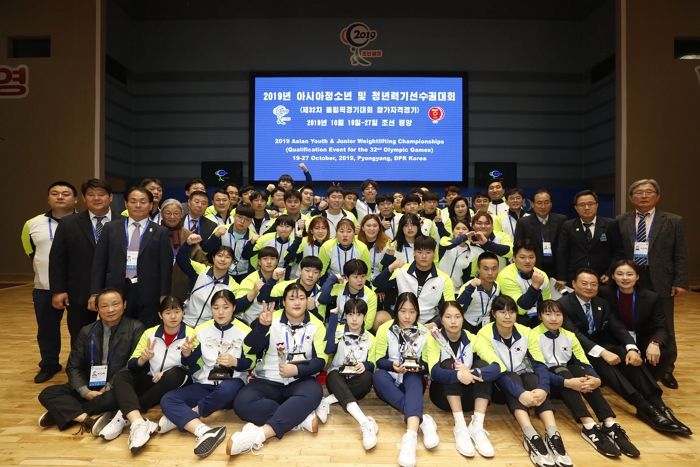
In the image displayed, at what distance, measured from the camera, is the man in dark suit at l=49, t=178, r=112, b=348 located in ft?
12.9

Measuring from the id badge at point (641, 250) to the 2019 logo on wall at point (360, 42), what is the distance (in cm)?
733

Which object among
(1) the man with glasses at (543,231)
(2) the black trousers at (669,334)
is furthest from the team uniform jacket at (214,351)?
(2) the black trousers at (669,334)

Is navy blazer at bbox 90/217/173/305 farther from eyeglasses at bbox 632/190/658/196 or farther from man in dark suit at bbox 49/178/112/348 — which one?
eyeglasses at bbox 632/190/658/196

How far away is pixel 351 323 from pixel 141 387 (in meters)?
1.60

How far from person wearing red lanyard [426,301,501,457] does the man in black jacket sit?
227 cm

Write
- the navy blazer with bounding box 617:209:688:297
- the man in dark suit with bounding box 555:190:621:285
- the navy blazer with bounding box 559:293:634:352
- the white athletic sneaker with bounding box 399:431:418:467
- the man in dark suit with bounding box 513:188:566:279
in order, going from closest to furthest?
the white athletic sneaker with bounding box 399:431:418:467
the navy blazer with bounding box 559:293:634:352
the navy blazer with bounding box 617:209:688:297
the man in dark suit with bounding box 555:190:621:285
the man in dark suit with bounding box 513:188:566:279

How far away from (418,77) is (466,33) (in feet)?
4.94

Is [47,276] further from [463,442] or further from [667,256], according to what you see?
[667,256]

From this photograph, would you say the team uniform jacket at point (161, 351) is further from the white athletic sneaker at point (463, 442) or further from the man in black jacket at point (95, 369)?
the white athletic sneaker at point (463, 442)

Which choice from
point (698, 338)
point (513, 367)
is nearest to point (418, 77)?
point (698, 338)

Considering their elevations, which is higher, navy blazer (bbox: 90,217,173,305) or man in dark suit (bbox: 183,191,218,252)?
man in dark suit (bbox: 183,191,218,252)

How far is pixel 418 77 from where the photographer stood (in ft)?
32.5

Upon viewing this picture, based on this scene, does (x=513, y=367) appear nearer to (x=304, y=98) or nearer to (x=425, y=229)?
(x=425, y=229)

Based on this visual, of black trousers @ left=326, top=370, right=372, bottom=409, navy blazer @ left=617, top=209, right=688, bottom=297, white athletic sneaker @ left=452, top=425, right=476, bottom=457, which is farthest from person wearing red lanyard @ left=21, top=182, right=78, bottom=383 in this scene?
navy blazer @ left=617, top=209, right=688, bottom=297
